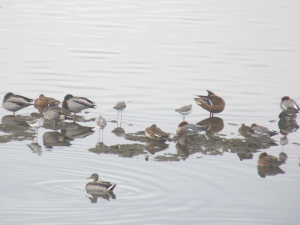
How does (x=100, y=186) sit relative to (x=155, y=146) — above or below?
below

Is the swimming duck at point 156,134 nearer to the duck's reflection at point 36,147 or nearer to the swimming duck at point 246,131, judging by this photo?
the swimming duck at point 246,131

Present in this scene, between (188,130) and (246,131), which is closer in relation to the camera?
(188,130)

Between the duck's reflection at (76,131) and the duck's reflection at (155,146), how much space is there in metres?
2.18

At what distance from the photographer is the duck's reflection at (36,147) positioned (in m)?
13.7

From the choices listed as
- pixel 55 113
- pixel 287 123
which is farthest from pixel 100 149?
pixel 287 123

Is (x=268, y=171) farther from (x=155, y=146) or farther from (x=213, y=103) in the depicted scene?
(x=213, y=103)

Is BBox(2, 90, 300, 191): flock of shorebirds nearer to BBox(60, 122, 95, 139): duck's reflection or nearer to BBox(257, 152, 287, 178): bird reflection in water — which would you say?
BBox(257, 152, 287, 178): bird reflection in water

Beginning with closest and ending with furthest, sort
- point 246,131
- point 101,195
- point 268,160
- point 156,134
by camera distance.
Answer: point 101,195, point 268,160, point 156,134, point 246,131

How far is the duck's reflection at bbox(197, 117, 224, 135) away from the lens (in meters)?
17.1

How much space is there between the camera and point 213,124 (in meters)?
18.3

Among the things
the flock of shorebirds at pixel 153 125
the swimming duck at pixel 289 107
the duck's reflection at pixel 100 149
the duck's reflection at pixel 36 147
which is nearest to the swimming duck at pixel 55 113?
the flock of shorebirds at pixel 153 125

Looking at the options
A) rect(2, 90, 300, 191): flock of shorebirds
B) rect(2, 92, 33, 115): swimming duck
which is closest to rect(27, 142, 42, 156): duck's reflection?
rect(2, 90, 300, 191): flock of shorebirds

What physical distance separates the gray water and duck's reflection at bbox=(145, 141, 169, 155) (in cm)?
21

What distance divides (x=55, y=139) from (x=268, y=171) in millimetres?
6318
